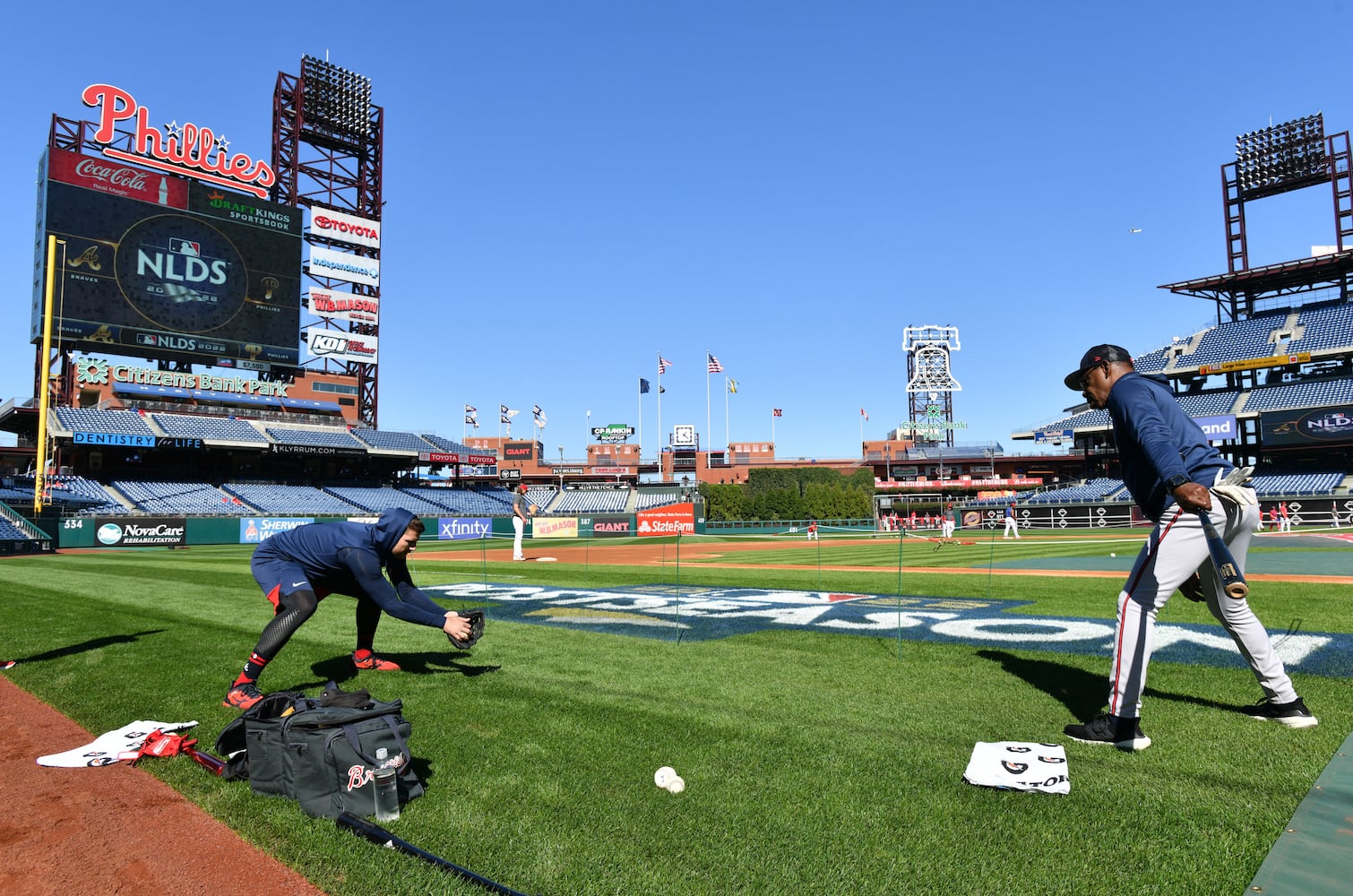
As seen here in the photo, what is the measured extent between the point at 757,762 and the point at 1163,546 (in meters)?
2.55

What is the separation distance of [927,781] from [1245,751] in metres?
1.73

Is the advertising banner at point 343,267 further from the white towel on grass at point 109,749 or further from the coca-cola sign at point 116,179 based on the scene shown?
the white towel on grass at point 109,749

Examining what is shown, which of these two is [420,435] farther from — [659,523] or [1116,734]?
[1116,734]

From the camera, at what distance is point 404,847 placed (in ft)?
10.3

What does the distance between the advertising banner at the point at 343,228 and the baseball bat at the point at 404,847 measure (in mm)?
61370

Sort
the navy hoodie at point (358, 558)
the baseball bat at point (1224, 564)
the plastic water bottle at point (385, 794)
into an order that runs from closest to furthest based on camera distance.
A: 1. the plastic water bottle at point (385, 794)
2. the baseball bat at point (1224, 564)
3. the navy hoodie at point (358, 558)

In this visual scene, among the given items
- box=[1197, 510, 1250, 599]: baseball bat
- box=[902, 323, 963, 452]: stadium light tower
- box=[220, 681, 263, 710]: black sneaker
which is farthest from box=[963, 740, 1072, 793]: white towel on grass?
box=[902, 323, 963, 452]: stadium light tower

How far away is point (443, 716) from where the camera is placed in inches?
199

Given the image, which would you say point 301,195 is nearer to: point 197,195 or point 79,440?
point 197,195

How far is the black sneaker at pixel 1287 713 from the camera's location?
4.36m

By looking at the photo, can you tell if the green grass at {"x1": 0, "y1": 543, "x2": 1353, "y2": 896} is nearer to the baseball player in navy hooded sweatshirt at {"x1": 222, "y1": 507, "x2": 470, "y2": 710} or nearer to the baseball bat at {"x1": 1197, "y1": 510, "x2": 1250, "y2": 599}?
the baseball player in navy hooded sweatshirt at {"x1": 222, "y1": 507, "x2": 470, "y2": 710}

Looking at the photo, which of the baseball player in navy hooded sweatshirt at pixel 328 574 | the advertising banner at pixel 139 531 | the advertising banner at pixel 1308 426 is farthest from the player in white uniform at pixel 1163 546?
the advertising banner at pixel 1308 426

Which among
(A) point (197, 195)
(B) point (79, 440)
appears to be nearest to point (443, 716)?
(B) point (79, 440)

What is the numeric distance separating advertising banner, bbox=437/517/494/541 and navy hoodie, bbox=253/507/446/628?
4071cm
